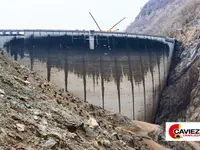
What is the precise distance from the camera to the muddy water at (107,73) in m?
32.6

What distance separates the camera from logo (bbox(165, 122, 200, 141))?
64.2 feet

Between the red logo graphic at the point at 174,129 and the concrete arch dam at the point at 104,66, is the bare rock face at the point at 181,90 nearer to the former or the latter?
the concrete arch dam at the point at 104,66

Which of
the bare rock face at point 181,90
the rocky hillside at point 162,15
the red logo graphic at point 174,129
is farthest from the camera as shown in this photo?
the rocky hillside at point 162,15

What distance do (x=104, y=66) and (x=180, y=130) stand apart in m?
16.5

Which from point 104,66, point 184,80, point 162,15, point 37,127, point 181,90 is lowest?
point 181,90

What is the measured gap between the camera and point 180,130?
64.8 ft

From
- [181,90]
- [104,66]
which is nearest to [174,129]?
[104,66]

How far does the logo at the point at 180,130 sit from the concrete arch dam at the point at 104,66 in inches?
572

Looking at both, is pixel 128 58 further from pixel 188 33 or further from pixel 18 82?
pixel 18 82

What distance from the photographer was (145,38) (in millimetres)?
39250

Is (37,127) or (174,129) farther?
(174,129)

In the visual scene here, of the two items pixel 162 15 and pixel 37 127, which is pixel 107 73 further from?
pixel 162 15

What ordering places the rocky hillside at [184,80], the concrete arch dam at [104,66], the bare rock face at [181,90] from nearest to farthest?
the concrete arch dam at [104,66] < the rocky hillside at [184,80] < the bare rock face at [181,90]

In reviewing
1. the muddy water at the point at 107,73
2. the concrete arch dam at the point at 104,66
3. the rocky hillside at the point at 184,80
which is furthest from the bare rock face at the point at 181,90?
the muddy water at the point at 107,73
